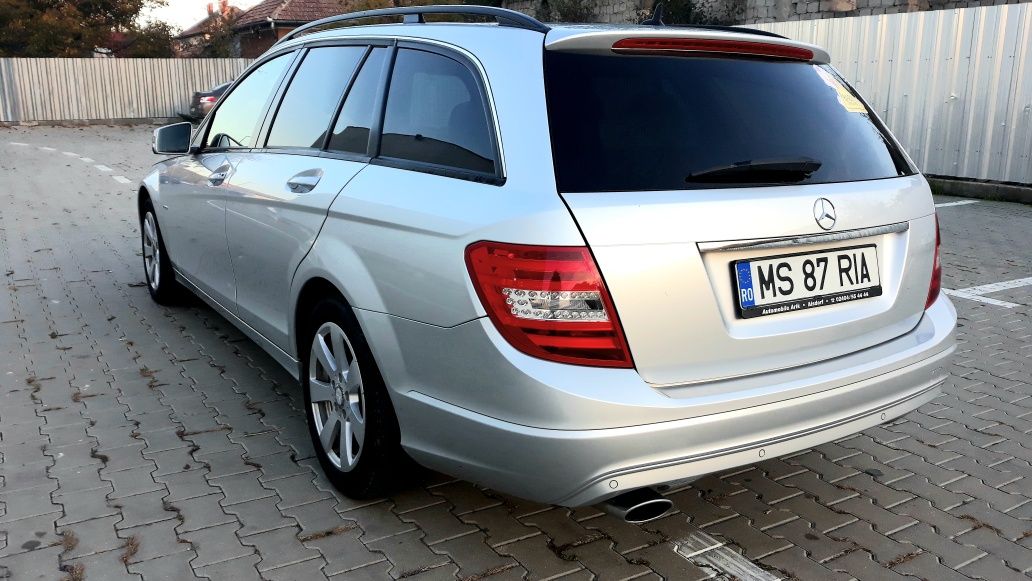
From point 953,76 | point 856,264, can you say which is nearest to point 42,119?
point 953,76

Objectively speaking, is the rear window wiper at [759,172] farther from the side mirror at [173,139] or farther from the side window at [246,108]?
the side mirror at [173,139]

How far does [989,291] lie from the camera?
Answer: 22.3 ft

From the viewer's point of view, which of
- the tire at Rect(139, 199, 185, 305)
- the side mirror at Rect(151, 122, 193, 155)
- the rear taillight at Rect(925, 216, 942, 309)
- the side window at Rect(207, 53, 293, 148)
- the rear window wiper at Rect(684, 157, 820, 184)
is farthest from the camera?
the tire at Rect(139, 199, 185, 305)

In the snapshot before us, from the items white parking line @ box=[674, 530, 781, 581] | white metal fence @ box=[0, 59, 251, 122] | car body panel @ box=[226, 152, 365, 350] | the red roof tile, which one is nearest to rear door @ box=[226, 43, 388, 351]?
car body panel @ box=[226, 152, 365, 350]

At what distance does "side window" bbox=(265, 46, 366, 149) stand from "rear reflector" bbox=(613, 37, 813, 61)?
132 cm

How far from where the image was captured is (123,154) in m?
17.5

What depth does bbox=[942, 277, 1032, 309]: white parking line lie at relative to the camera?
6461mm

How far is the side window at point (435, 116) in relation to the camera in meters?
2.82

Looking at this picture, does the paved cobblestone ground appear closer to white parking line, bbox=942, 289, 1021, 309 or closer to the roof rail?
white parking line, bbox=942, 289, 1021, 309

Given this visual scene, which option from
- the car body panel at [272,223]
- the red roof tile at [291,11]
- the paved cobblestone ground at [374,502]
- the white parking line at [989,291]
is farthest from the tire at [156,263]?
the red roof tile at [291,11]

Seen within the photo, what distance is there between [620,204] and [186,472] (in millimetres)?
2194

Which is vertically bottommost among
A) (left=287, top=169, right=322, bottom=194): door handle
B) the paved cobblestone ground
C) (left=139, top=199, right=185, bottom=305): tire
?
the paved cobblestone ground

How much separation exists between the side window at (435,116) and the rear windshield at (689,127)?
0.93 ft

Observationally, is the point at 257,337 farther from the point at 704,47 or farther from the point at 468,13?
the point at 704,47
